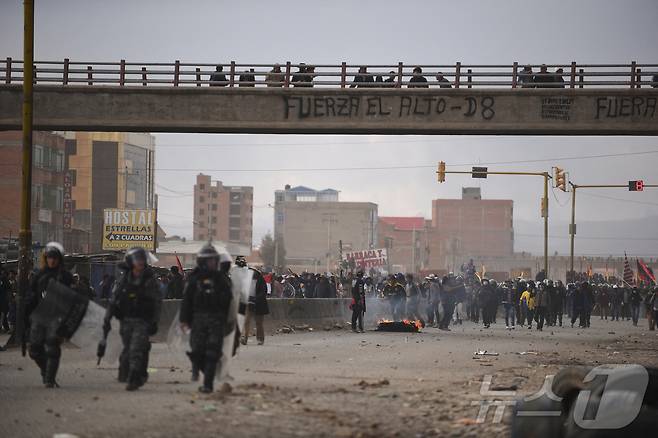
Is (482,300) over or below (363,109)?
below

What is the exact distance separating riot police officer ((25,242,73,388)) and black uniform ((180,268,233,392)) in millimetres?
1705

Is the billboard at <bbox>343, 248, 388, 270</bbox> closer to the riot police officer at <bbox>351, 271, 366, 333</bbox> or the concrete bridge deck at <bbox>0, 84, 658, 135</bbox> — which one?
the concrete bridge deck at <bbox>0, 84, 658, 135</bbox>

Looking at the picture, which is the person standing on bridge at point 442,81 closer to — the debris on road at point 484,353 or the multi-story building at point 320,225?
the debris on road at point 484,353

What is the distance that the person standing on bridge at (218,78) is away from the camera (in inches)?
1286

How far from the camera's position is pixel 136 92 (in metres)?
32.7

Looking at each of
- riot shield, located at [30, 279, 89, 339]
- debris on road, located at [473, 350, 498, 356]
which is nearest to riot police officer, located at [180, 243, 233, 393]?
riot shield, located at [30, 279, 89, 339]

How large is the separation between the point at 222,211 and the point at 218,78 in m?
160

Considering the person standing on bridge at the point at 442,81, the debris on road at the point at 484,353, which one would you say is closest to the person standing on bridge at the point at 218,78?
the person standing on bridge at the point at 442,81

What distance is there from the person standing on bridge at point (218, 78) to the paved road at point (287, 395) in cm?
1186

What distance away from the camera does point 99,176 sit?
111 m

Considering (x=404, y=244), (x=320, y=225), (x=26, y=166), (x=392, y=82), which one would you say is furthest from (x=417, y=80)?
(x=404, y=244)

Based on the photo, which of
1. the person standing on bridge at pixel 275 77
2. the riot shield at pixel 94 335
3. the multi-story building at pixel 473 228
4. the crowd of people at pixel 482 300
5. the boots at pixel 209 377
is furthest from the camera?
the multi-story building at pixel 473 228

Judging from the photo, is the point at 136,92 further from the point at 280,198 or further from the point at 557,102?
the point at 280,198

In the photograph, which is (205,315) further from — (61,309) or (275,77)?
(275,77)
